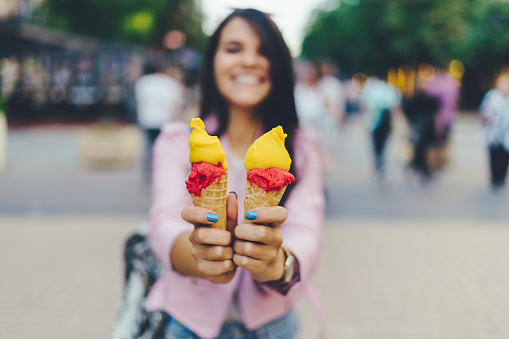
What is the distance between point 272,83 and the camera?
1.81 metres

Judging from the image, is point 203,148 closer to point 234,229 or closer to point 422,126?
point 234,229

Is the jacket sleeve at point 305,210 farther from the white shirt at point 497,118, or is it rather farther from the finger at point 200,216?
the white shirt at point 497,118

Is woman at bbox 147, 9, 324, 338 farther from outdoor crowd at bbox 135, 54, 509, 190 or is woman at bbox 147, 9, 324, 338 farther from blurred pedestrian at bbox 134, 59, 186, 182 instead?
blurred pedestrian at bbox 134, 59, 186, 182

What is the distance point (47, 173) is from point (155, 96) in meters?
3.16

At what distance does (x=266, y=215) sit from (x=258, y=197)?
0.24ft

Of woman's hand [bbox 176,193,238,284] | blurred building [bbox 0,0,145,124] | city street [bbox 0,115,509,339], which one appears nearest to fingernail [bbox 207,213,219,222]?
woman's hand [bbox 176,193,238,284]

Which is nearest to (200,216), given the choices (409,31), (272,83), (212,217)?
(212,217)

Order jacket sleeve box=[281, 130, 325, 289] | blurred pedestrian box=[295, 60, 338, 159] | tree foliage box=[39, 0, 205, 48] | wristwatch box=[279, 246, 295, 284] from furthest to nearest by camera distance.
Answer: tree foliage box=[39, 0, 205, 48] < blurred pedestrian box=[295, 60, 338, 159] < jacket sleeve box=[281, 130, 325, 289] < wristwatch box=[279, 246, 295, 284]

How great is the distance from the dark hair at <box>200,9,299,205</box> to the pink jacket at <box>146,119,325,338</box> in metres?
A: 0.07

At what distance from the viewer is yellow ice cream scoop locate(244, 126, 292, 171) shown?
124cm

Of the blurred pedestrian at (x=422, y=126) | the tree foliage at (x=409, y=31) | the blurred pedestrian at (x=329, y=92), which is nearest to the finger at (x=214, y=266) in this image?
the blurred pedestrian at (x=329, y=92)

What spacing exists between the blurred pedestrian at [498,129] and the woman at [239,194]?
780 cm

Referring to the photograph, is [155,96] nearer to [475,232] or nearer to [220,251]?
[475,232]

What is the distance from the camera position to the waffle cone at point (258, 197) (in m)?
1.27
